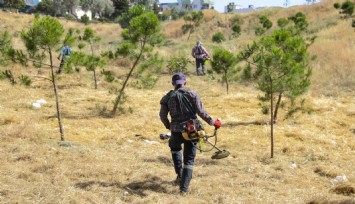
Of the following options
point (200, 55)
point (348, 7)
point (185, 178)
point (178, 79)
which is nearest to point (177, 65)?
point (200, 55)

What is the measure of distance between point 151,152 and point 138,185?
1.79 m

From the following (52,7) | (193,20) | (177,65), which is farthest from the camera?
(52,7)

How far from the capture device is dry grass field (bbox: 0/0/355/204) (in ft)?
15.4

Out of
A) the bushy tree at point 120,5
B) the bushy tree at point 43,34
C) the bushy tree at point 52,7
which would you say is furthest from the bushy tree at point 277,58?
the bushy tree at point 120,5

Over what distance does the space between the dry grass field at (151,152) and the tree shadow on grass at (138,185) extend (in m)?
0.01

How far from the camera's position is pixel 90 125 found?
8617 mm

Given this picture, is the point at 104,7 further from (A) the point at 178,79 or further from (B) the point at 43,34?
(A) the point at 178,79

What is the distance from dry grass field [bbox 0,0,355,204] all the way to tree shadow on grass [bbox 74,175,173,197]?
0.01 m

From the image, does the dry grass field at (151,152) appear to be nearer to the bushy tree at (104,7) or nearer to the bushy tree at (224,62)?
the bushy tree at (224,62)

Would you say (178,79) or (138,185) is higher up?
(178,79)


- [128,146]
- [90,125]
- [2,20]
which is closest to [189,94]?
[128,146]

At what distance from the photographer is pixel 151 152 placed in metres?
6.77

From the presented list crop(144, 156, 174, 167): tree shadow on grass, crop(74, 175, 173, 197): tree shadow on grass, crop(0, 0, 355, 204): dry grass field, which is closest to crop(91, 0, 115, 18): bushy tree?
crop(0, 0, 355, 204): dry grass field

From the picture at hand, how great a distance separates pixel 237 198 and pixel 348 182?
1.68 metres
